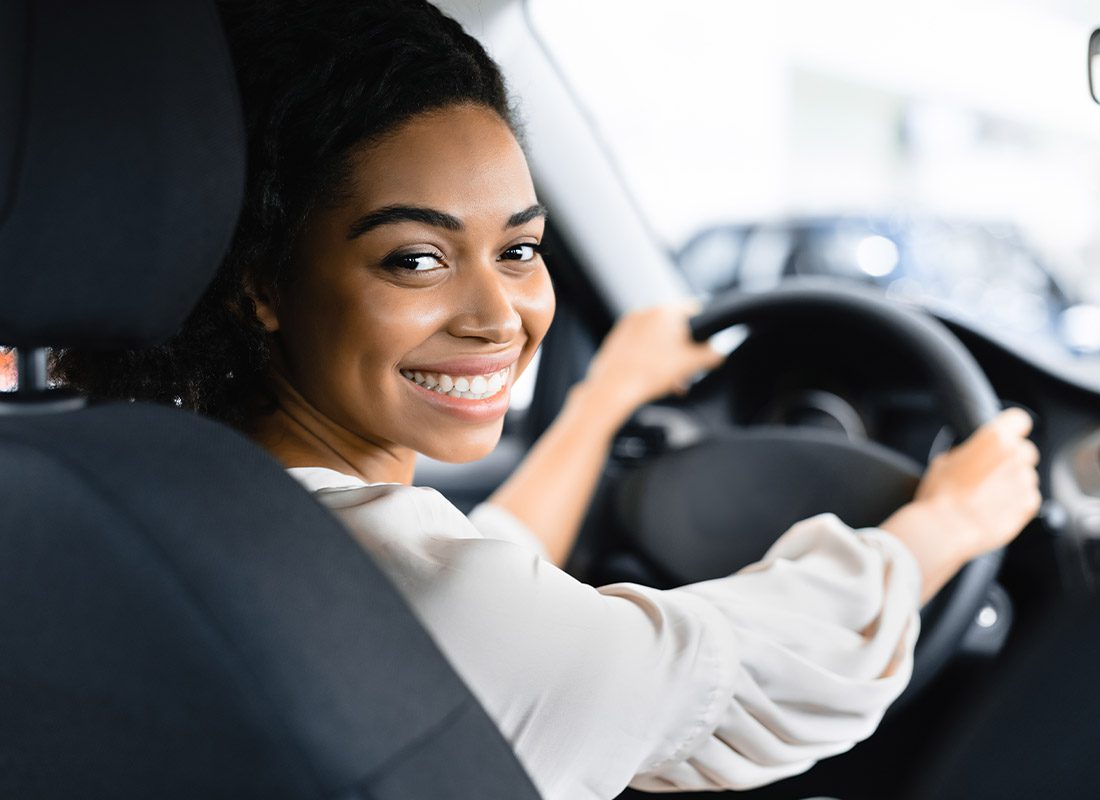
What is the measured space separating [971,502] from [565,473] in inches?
19.3

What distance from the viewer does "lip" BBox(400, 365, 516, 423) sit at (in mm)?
923

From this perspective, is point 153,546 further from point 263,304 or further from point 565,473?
point 565,473

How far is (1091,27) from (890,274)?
1798 millimetres

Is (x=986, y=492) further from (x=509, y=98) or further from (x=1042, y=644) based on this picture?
(x=509, y=98)

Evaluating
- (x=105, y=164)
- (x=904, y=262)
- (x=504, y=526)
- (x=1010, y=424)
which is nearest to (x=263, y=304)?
(x=105, y=164)

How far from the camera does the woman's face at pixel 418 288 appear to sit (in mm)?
858

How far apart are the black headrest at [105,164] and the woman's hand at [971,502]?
681 mm

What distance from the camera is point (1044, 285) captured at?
8.23 feet

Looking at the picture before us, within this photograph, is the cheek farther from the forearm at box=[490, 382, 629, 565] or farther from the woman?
the forearm at box=[490, 382, 629, 565]

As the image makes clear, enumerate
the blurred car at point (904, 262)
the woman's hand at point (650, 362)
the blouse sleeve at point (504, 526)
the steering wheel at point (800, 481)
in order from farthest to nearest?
the blurred car at point (904, 262) → the woman's hand at point (650, 362) → the blouse sleeve at point (504, 526) → the steering wheel at point (800, 481)

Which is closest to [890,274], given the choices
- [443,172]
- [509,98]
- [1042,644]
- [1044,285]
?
[1044,285]

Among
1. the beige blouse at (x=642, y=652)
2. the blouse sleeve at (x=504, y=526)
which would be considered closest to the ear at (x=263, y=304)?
the beige blouse at (x=642, y=652)

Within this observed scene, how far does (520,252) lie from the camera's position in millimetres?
942

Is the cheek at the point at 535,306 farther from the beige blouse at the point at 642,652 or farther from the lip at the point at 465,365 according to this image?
the beige blouse at the point at 642,652
